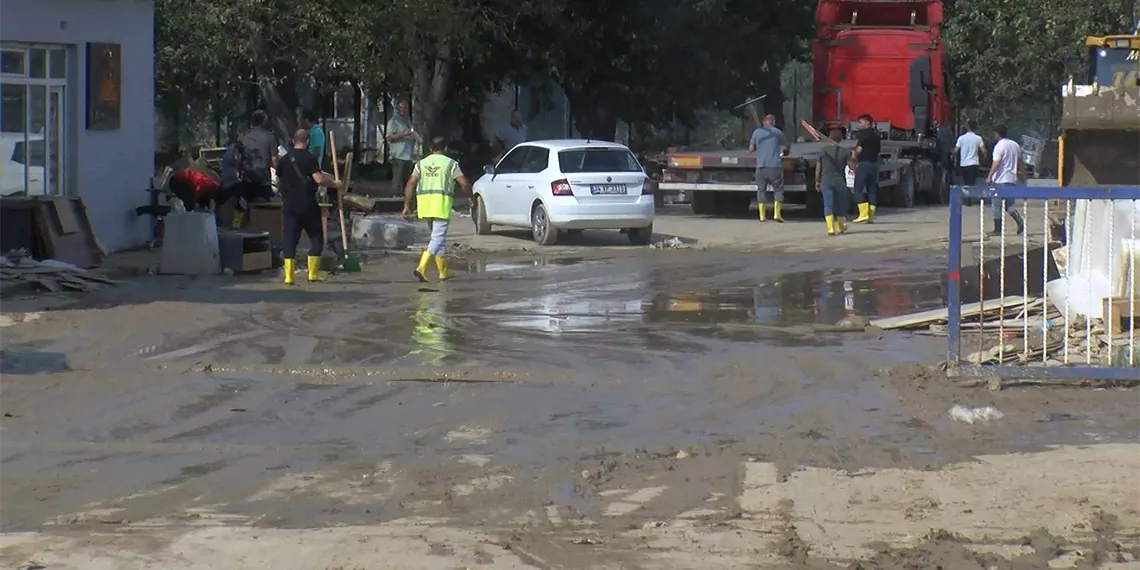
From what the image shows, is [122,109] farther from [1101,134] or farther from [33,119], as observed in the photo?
[1101,134]

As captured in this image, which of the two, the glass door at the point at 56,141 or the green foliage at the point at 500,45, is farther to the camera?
the green foliage at the point at 500,45

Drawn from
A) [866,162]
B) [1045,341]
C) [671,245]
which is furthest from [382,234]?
[1045,341]

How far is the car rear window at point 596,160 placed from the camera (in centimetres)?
2230

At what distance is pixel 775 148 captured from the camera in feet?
84.2

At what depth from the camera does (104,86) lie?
2030 cm

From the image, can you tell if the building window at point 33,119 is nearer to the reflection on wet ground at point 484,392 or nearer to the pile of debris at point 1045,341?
the reflection on wet ground at point 484,392

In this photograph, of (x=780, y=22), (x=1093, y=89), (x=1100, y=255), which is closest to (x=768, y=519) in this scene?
(x=1100, y=255)

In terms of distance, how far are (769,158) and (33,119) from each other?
1158 cm

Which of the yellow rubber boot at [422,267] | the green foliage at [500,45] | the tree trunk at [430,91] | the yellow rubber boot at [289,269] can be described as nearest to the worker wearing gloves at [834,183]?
the green foliage at [500,45]

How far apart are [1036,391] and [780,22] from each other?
92.5ft

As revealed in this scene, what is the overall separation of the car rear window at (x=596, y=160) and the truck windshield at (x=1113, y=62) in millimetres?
7288

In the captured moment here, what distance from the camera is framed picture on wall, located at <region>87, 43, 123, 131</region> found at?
787 inches

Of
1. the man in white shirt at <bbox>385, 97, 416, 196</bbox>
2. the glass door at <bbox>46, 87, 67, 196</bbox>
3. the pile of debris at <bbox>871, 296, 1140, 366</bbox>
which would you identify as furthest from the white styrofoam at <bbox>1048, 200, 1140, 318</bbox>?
the man in white shirt at <bbox>385, 97, 416, 196</bbox>

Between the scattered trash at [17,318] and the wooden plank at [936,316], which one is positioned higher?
the wooden plank at [936,316]
